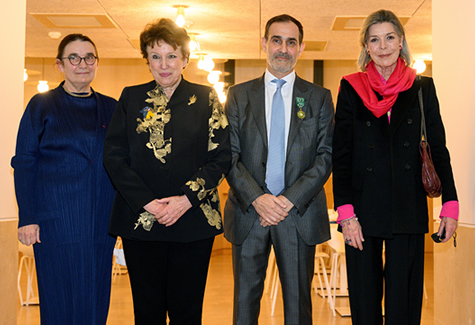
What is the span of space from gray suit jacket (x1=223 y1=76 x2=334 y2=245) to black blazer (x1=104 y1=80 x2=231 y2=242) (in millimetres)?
202

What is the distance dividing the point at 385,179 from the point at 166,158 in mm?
997

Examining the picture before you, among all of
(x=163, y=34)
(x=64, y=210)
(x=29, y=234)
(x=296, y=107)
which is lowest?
(x=29, y=234)

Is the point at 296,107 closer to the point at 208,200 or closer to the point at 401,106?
the point at 401,106

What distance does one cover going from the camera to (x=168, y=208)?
7.48ft

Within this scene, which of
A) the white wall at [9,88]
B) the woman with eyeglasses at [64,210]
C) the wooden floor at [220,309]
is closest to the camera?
the woman with eyeglasses at [64,210]

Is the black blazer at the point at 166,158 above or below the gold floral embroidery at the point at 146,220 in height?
above

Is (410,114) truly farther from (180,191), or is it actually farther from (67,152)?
(67,152)

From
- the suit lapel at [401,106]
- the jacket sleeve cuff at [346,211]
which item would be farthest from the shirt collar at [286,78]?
the jacket sleeve cuff at [346,211]

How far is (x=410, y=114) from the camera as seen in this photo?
7.77 feet

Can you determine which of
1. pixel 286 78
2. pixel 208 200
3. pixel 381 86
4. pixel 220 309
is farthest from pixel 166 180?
pixel 220 309

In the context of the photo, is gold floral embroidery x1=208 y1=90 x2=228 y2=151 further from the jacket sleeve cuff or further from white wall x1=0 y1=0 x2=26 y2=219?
white wall x1=0 y1=0 x2=26 y2=219

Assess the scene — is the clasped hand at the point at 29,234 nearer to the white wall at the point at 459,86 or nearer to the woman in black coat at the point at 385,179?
the woman in black coat at the point at 385,179

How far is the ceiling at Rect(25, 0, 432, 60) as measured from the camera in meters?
5.93

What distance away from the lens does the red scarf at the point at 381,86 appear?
2344 millimetres
